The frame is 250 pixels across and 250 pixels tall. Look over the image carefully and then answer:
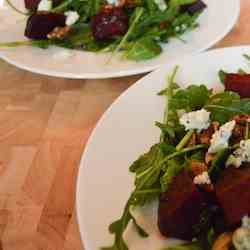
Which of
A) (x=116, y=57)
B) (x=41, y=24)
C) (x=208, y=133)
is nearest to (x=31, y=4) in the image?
(x=41, y=24)

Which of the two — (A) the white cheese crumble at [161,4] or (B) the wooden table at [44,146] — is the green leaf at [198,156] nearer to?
(B) the wooden table at [44,146]

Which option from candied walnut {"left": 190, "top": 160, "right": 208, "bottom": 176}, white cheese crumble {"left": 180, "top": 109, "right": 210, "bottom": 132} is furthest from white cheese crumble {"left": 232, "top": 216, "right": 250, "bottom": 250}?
white cheese crumble {"left": 180, "top": 109, "right": 210, "bottom": 132}

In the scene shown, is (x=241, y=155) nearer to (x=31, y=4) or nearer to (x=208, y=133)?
(x=208, y=133)

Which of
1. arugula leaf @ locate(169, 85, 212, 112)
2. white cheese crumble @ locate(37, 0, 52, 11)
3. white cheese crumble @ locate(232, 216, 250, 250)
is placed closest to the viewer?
white cheese crumble @ locate(232, 216, 250, 250)

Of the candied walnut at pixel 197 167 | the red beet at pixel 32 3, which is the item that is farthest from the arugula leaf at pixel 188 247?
the red beet at pixel 32 3

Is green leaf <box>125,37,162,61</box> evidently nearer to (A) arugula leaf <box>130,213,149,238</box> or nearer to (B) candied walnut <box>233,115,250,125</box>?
(B) candied walnut <box>233,115,250,125</box>

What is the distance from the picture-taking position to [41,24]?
127 centimetres

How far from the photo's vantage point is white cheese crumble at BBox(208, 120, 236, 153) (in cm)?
79

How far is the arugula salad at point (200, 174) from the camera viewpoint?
2.33 feet

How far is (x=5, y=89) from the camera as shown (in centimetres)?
122

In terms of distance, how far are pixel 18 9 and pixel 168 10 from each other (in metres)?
0.48

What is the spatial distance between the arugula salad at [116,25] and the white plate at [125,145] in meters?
0.16

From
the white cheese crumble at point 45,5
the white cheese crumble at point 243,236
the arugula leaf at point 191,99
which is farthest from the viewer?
the white cheese crumble at point 45,5

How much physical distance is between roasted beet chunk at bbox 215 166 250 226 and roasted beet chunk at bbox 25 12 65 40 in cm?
72
